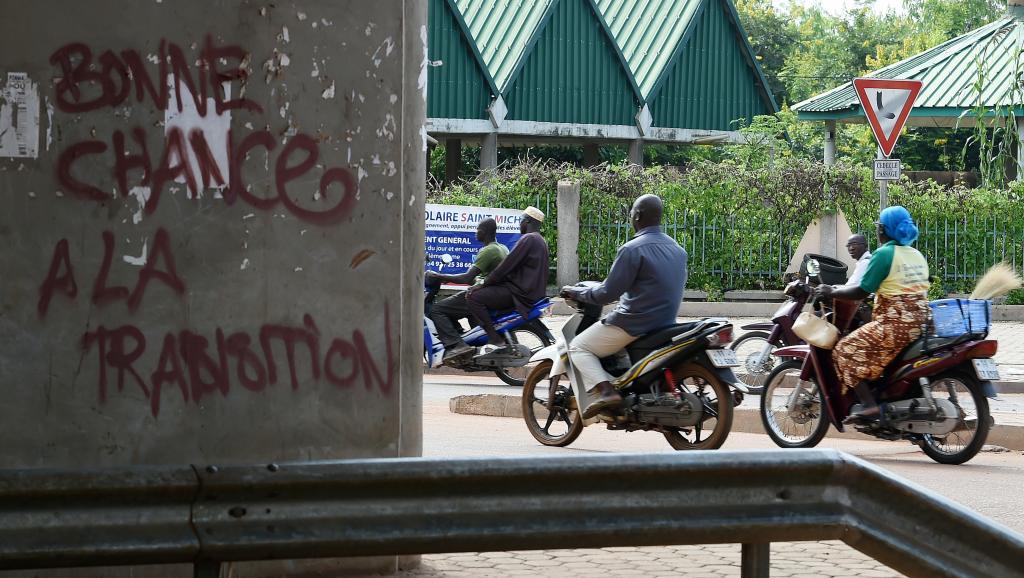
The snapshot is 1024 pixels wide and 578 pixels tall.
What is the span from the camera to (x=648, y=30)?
128ft

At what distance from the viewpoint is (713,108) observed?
130ft

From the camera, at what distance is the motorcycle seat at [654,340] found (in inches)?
357

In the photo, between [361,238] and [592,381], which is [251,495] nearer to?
[361,238]

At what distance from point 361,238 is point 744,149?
1224 inches

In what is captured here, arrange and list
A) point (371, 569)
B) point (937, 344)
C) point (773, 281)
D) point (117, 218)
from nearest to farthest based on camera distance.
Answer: point (117, 218) < point (371, 569) < point (937, 344) < point (773, 281)

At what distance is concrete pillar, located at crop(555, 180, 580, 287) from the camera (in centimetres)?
2261

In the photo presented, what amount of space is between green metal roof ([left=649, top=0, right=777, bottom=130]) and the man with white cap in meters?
24.5

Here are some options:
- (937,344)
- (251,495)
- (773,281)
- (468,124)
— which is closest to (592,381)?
(937,344)

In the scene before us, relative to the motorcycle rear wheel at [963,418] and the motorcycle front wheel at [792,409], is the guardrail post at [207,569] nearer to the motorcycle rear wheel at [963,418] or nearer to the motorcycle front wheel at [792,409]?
the motorcycle rear wheel at [963,418]

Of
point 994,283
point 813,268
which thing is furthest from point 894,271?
point 813,268

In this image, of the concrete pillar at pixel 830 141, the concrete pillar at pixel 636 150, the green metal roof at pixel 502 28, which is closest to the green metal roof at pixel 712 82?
the concrete pillar at pixel 636 150

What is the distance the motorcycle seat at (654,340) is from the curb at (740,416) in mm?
1652

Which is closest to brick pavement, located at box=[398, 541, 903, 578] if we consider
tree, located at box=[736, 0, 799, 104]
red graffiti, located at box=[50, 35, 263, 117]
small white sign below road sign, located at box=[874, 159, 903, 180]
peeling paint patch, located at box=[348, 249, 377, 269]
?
peeling paint patch, located at box=[348, 249, 377, 269]

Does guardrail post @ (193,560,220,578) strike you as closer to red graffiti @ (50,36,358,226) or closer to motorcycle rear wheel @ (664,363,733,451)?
red graffiti @ (50,36,358,226)
